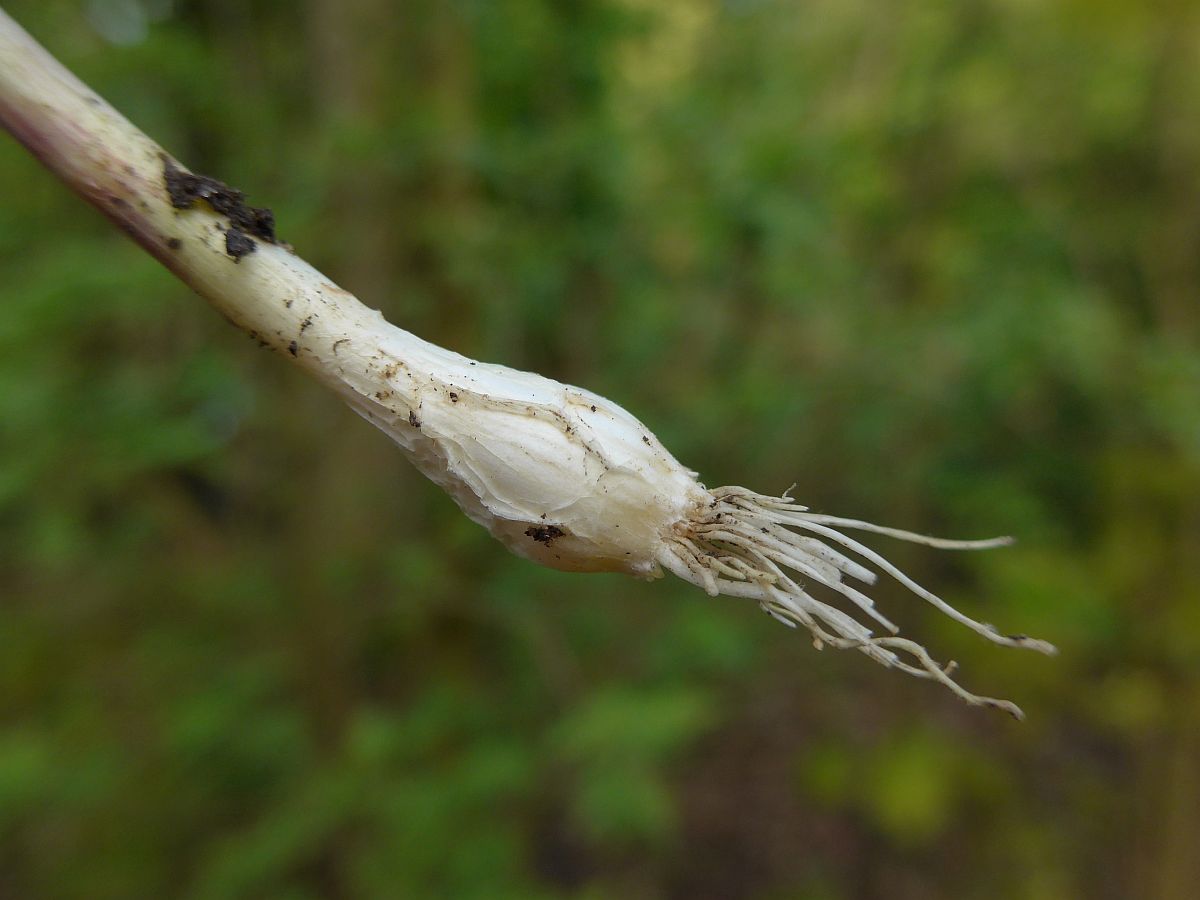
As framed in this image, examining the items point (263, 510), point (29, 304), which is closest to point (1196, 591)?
point (263, 510)

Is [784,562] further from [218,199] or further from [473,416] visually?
[218,199]

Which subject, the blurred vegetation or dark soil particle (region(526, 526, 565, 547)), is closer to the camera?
dark soil particle (region(526, 526, 565, 547))

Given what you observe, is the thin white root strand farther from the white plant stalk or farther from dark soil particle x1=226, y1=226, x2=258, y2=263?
dark soil particle x1=226, y1=226, x2=258, y2=263

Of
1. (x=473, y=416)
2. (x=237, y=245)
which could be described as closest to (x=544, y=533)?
(x=473, y=416)

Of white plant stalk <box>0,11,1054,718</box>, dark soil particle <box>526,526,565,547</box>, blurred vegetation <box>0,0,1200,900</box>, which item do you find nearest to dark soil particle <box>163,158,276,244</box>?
white plant stalk <box>0,11,1054,718</box>

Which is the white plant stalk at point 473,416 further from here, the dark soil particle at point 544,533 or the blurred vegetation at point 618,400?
the blurred vegetation at point 618,400

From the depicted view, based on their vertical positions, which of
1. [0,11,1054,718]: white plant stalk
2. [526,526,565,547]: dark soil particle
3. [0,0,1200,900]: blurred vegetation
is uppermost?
[0,0,1200,900]: blurred vegetation

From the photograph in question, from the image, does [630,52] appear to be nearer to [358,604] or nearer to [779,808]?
[358,604]
